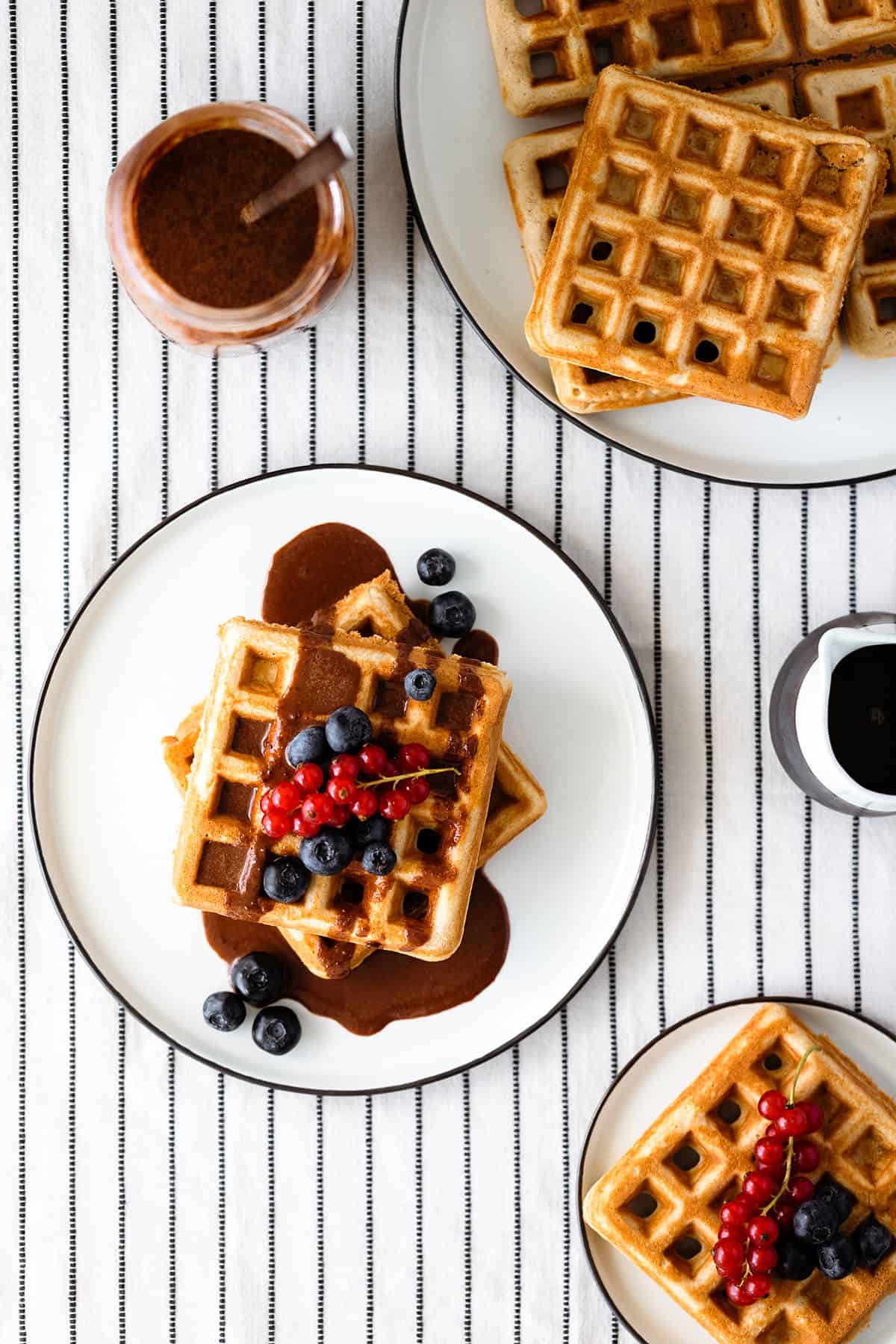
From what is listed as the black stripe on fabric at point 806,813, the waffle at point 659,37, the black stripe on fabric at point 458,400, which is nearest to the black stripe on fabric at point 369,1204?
the black stripe on fabric at point 806,813

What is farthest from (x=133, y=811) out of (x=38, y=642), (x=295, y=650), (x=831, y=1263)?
(x=831, y=1263)

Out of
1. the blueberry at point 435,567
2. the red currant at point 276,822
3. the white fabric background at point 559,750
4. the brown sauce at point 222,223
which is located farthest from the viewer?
the white fabric background at point 559,750

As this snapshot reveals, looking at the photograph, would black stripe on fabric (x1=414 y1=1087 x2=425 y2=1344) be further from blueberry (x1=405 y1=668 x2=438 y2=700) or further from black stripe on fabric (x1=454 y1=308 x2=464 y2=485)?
black stripe on fabric (x1=454 y1=308 x2=464 y2=485)

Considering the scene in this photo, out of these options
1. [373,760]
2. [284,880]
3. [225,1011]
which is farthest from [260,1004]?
[373,760]

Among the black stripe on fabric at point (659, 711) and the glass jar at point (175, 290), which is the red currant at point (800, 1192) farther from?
the glass jar at point (175, 290)

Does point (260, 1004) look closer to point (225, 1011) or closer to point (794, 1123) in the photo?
point (225, 1011)

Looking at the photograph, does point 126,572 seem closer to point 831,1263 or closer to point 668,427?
point 668,427
